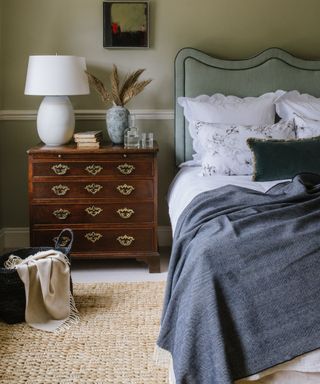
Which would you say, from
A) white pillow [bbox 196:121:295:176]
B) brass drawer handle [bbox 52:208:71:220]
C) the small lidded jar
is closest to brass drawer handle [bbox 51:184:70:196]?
brass drawer handle [bbox 52:208:71:220]

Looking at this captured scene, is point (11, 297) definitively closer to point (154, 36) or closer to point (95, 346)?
point (95, 346)

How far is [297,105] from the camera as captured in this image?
4.18 m

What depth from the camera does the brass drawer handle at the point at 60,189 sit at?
13.1 feet

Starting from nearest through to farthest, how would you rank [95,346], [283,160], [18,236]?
1. [95,346]
2. [283,160]
3. [18,236]


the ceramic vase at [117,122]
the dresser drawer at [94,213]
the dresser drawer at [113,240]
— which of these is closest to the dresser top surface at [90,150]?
the ceramic vase at [117,122]

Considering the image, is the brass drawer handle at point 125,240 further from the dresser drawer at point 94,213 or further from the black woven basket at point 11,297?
the black woven basket at point 11,297

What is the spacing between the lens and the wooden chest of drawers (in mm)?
3961

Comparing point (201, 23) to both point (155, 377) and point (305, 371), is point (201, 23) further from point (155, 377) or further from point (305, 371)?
point (305, 371)

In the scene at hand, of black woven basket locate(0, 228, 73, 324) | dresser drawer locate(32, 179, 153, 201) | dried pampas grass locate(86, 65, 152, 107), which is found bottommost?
black woven basket locate(0, 228, 73, 324)

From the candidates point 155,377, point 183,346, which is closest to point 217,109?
point 155,377

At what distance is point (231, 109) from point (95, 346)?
1927 mm

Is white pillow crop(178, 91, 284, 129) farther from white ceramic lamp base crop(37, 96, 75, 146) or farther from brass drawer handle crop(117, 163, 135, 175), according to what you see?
white ceramic lamp base crop(37, 96, 75, 146)

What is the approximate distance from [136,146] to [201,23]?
1.08 meters

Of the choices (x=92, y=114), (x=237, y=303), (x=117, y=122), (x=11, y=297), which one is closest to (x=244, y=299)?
(x=237, y=303)
